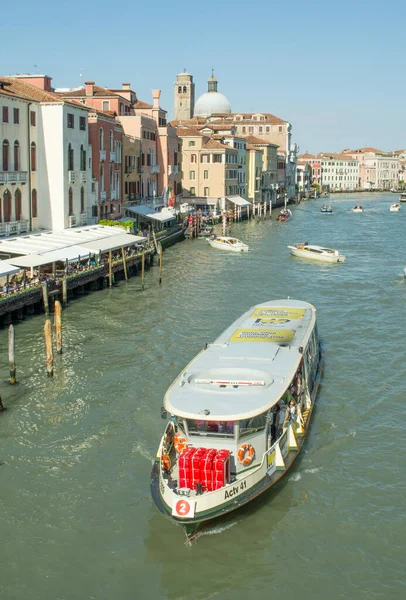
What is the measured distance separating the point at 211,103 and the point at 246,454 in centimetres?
10684

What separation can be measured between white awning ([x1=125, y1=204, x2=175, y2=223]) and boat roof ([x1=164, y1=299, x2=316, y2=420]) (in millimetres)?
32739

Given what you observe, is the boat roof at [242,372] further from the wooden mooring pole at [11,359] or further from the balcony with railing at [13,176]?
the balcony with railing at [13,176]

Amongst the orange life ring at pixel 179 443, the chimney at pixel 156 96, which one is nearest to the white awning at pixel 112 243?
the orange life ring at pixel 179 443

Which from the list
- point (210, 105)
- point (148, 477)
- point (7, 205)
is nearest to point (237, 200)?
point (210, 105)

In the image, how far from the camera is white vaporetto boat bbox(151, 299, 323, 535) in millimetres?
12070

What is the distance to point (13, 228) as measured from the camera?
1328 inches

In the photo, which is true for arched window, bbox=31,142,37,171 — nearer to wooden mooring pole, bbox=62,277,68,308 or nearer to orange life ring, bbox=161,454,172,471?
wooden mooring pole, bbox=62,277,68,308

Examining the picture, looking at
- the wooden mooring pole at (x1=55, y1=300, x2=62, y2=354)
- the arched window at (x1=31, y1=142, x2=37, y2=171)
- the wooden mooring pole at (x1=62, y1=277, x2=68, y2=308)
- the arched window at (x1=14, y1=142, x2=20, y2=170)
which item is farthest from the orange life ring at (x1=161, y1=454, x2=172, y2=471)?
the arched window at (x1=31, y1=142, x2=37, y2=171)

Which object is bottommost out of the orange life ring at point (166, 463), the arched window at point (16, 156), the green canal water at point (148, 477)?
the green canal water at point (148, 477)

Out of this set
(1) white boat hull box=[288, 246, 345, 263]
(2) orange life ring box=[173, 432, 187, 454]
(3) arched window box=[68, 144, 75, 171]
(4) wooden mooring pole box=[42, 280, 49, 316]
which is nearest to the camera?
(2) orange life ring box=[173, 432, 187, 454]

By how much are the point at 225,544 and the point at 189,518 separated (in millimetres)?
860

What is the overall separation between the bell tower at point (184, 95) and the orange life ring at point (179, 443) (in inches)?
4198

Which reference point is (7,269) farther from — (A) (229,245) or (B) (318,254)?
(A) (229,245)

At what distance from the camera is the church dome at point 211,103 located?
376 ft
